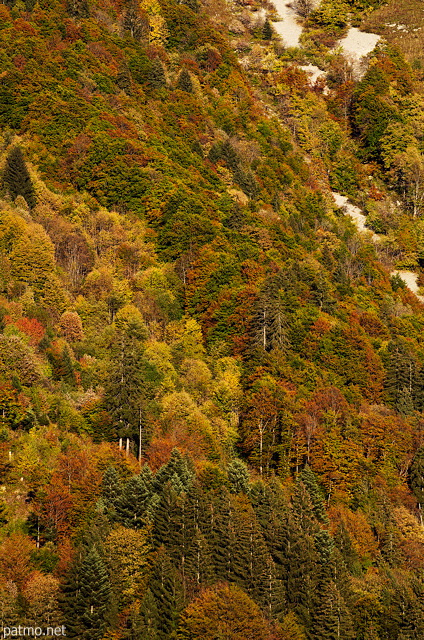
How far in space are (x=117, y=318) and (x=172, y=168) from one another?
30.7m

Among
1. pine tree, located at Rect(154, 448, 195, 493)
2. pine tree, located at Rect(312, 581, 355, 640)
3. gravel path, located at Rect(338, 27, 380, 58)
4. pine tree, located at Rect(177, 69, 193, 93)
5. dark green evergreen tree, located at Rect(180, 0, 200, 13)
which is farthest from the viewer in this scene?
gravel path, located at Rect(338, 27, 380, 58)

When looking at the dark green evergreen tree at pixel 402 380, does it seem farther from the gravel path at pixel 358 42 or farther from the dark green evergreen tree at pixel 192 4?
the dark green evergreen tree at pixel 192 4

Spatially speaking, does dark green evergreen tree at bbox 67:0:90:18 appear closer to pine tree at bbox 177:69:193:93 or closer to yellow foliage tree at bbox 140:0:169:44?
yellow foliage tree at bbox 140:0:169:44

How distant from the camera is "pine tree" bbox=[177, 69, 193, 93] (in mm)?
131000

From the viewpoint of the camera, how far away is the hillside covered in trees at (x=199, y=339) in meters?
54.8

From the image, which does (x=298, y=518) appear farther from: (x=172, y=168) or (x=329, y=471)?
(x=172, y=168)

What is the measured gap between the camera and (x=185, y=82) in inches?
5172

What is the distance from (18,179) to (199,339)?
84.2ft

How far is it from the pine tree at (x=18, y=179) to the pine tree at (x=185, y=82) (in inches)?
1704

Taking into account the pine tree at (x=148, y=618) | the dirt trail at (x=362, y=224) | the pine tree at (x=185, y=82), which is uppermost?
the pine tree at (x=185, y=82)

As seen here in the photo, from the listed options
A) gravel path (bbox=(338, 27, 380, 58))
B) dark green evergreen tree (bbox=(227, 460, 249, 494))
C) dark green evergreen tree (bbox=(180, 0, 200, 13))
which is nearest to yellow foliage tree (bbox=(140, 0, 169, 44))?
dark green evergreen tree (bbox=(180, 0, 200, 13))

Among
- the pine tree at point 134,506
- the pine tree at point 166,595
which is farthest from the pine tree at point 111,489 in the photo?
the pine tree at point 166,595

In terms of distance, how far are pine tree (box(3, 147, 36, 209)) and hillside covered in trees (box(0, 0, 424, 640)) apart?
253 millimetres

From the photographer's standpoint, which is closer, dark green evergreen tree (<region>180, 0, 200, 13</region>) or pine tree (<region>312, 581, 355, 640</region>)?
pine tree (<region>312, 581, 355, 640</region>)
